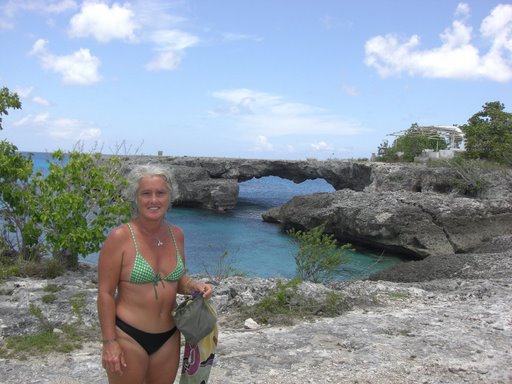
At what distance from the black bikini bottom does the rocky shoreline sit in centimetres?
188

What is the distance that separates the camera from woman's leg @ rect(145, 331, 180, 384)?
2.83 metres

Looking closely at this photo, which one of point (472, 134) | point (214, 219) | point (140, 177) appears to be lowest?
point (214, 219)

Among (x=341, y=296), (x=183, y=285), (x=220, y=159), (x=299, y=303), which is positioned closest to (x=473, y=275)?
(x=341, y=296)

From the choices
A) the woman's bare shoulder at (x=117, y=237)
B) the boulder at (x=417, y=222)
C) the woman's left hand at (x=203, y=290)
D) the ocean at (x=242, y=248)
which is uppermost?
the woman's bare shoulder at (x=117, y=237)

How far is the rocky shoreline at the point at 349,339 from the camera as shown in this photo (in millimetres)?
4711

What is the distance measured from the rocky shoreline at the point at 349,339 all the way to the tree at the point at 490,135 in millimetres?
26437

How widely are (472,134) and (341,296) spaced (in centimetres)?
3090

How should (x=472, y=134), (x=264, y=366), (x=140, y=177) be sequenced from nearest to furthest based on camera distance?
1. (x=140, y=177)
2. (x=264, y=366)
3. (x=472, y=134)

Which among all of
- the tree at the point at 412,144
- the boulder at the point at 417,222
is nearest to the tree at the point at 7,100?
the boulder at the point at 417,222

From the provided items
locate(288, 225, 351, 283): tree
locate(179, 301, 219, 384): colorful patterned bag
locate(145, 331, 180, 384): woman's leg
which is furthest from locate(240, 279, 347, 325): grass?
locate(288, 225, 351, 283): tree

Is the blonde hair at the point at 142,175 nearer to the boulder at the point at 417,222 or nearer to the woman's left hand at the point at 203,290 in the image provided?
the woman's left hand at the point at 203,290

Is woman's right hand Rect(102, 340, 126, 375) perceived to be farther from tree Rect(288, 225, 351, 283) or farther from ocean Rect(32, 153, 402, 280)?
tree Rect(288, 225, 351, 283)

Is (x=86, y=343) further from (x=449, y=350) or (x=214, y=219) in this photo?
(x=214, y=219)

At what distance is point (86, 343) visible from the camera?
5594mm
